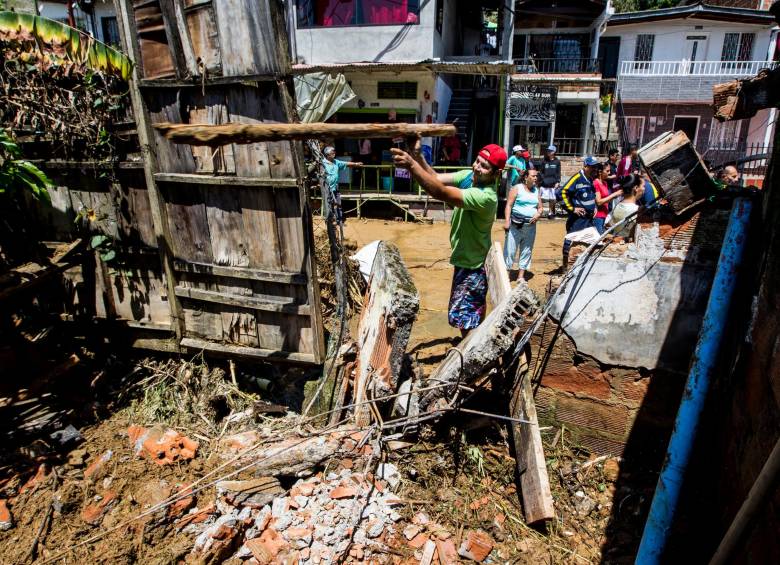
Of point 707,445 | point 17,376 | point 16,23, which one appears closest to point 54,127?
point 16,23

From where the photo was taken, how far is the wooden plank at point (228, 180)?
366 cm

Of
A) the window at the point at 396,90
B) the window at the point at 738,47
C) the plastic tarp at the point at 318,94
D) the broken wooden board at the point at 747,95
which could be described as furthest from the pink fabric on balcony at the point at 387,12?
the window at the point at 738,47

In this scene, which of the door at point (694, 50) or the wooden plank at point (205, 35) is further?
the door at point (694, 50)

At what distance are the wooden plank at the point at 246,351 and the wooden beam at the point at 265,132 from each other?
6.29 feet

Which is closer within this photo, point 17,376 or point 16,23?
point 16,23

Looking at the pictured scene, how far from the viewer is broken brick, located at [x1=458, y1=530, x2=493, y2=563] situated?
2855mm

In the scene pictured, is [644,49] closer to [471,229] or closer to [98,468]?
[471,229]

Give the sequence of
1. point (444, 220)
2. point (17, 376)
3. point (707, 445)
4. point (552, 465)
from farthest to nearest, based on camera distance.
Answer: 1. point (444, 220)
2. point (17, 376)
3. point (552, 465)
4. point (707, 445)

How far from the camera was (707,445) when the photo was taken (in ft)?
8.96

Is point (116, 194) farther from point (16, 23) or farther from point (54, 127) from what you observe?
point (16, 23)

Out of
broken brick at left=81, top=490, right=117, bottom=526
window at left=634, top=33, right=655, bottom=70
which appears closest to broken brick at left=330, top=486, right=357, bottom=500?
broken brick at left=81, top=490, right=117, bottom=526

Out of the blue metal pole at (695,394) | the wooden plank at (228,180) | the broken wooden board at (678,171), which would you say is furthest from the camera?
the wooden plank at (228,180)

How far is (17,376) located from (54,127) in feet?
7.16

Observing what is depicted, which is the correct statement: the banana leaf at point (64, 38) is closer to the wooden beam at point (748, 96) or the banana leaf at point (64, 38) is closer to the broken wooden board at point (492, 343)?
the broken wooden board at point (492, 343)
